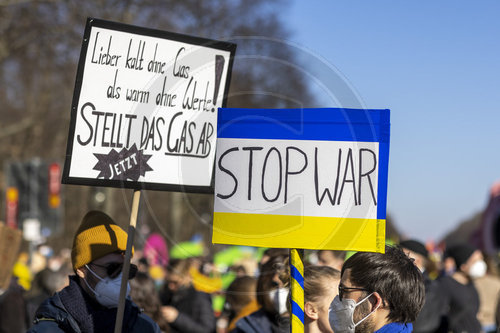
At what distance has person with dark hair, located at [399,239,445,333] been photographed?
20.7ft

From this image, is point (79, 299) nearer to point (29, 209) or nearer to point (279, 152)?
point (279, 152)

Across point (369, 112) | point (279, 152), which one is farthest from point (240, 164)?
point (369, 112)

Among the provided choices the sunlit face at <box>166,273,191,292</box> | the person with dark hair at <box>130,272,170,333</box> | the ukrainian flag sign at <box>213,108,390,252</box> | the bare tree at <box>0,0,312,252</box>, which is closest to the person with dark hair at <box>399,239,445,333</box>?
the person with dark hair at <box>130,272,170,333</box>

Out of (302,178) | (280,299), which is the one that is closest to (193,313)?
(280,299)

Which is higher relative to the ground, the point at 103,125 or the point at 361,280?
the point at 103,125

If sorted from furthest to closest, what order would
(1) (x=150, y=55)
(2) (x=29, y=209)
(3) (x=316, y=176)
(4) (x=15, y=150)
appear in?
(4) (x=15, y=150) < (2) (x=29, y=209) < (1) (x=150, y=55) < (3) (x=316, y=176)

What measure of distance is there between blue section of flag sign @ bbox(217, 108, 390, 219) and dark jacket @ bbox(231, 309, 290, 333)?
175 centimetres

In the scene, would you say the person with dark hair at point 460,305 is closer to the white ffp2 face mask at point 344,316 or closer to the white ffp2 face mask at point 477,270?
the white ffp2 face mask at point 477,270

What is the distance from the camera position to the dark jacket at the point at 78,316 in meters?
3.72

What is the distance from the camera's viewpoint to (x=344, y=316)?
3.32 m

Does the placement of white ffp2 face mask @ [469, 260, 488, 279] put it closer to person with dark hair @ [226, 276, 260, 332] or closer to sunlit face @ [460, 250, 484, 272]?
sunlit face @ [460, 250, 484, 272]

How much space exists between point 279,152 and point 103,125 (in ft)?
3.02

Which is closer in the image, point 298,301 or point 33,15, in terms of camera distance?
point 298,301

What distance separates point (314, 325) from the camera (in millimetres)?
4008
